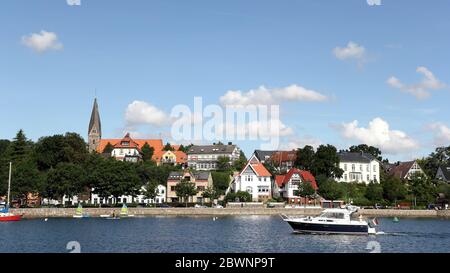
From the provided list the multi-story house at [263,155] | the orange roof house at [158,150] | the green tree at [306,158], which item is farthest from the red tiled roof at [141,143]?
the green tree at [306,158]

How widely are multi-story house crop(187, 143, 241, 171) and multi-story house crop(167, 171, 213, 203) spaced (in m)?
30.7

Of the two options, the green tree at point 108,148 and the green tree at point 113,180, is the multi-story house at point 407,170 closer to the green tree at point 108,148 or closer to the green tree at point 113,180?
the green tree at point 113,180

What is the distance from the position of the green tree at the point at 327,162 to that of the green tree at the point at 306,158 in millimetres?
1526

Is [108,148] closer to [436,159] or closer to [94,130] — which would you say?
[94,130]

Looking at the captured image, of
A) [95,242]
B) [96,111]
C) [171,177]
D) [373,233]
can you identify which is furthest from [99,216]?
[96,111]

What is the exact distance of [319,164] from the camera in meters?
131

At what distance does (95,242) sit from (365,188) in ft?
294

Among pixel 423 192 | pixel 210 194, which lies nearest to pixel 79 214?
pixel 210 194

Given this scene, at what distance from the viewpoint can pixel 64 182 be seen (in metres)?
101

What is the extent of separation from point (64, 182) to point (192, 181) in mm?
33947

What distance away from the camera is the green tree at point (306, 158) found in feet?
439

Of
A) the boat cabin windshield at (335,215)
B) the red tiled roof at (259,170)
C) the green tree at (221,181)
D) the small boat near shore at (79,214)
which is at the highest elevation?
the red tiled roof at (259,170)

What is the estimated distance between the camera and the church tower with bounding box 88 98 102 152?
18750 centimetres
